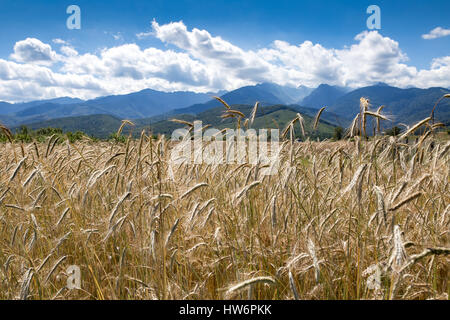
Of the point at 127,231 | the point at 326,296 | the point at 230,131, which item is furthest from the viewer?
the point at 230,131

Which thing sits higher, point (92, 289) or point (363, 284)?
point (363, 284)

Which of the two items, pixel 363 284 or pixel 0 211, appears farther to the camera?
pixel 0 211

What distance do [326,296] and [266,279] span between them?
1021 millimetres

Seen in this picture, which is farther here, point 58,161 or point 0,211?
point 58,161

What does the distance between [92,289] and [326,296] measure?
1.87 metres

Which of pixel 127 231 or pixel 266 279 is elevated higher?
pixel 266 279

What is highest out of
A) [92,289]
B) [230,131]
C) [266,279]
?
[230,131]
